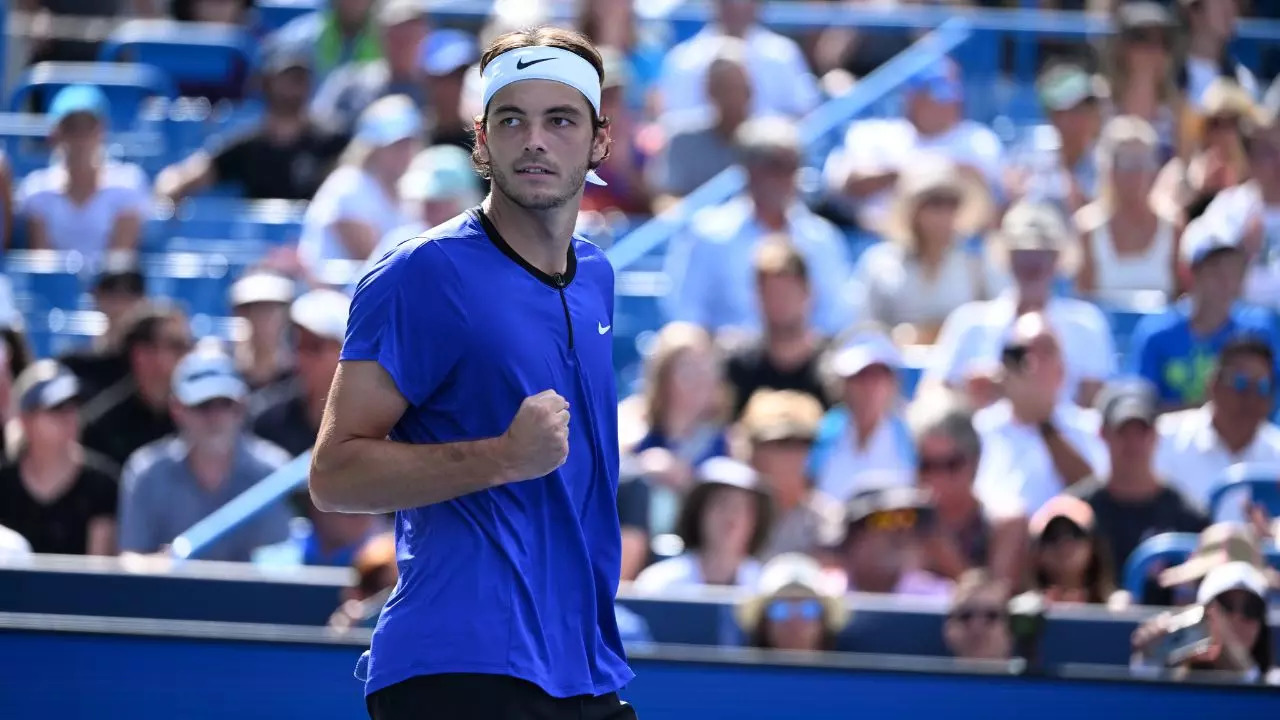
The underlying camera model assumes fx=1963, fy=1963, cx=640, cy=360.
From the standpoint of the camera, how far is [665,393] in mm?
7102

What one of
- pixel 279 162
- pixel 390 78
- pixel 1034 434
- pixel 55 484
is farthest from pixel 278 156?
pixel 1034 434

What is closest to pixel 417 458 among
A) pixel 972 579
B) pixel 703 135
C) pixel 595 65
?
pixel 595 65

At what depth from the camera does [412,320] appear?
3.00 m

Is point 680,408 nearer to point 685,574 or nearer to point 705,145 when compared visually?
point 685,574

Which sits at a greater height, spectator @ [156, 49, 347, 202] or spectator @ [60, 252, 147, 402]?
spectator @ [156, 49, 347, 202]

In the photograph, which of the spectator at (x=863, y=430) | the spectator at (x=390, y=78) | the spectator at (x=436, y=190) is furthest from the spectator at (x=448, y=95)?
the spectator at (x=863, y=430)

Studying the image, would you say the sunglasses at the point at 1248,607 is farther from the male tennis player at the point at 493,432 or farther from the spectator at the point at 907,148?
the spectator at the point at 907,148

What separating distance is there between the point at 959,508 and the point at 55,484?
10.3ft

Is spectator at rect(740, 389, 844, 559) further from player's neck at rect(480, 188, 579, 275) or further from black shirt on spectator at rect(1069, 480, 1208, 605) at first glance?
player's neck at rect(480, 188, 579, 275)

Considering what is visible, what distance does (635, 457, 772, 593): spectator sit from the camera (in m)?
6.31

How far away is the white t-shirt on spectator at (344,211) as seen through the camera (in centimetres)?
875

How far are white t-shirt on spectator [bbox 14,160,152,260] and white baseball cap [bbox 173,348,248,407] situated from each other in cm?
219

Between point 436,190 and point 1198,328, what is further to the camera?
point 436,190

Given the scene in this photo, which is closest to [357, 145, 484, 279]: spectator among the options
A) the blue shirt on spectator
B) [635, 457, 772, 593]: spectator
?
[635, 457, 772, 593]: spectator
